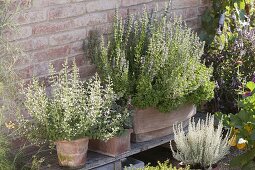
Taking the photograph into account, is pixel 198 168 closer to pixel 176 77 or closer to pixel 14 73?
pixel 176 77

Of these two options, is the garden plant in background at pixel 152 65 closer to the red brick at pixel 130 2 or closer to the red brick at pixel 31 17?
the red brick at pixel 130 2

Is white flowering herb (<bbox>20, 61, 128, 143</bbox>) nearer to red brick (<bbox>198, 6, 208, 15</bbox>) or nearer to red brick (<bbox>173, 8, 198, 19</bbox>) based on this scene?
red brick (<bbox>173, 8, 198, 19</bbox>)

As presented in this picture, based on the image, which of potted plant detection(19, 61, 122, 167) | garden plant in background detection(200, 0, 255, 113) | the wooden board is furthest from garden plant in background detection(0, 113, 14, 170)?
garden plant in background detection(200, 0, 255, 113)

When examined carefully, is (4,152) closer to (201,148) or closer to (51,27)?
(51,27)

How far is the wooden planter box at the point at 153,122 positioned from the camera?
5.21 metres

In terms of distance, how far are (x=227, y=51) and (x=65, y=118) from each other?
238 cm

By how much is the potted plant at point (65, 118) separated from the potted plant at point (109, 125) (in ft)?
0.04

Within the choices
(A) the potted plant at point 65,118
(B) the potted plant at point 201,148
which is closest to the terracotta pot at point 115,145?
(A) the potted plant at point 65,118

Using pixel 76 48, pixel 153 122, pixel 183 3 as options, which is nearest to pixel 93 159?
pixel 153 122

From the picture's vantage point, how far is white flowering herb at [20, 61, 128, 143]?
4562 mm

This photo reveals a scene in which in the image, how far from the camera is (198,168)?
16.5ft

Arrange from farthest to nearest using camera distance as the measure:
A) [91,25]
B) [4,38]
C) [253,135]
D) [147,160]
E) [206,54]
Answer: [206,54] < [147,160] < [91,25] < [253,135] < [4,38]

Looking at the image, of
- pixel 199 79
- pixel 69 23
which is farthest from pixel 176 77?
pixel 69 23

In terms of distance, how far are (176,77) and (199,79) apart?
1.05 ft
